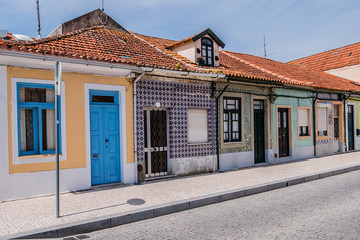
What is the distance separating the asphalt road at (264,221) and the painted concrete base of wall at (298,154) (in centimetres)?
557

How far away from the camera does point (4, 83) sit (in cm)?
657

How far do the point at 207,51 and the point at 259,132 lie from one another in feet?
13.7

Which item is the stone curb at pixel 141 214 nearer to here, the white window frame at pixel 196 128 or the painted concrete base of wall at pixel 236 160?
the painted concrete base of wall at pixel 236 160

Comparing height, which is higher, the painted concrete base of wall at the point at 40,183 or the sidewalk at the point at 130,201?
the painted concrete base of wall at the point at 40,183

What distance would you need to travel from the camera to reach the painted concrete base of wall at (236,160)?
10698 mm

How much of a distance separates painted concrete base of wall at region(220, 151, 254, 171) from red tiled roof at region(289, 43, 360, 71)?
14075 millimetres

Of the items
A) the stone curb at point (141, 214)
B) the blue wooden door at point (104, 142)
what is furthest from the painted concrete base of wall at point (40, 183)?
the stone curb at point (141, 214)

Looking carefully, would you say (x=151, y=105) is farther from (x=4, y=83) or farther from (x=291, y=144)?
(x=291, y=144)

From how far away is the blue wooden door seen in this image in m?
7.99

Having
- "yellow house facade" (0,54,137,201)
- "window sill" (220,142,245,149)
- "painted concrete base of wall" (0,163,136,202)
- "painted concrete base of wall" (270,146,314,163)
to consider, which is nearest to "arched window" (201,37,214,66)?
"window sill" (220,142,245,149)

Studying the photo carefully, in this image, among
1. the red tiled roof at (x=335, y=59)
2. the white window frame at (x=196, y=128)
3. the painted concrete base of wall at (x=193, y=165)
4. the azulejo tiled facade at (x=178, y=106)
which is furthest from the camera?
the red tiled roof at (x=335, y=59)

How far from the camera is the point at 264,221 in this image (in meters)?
5.14

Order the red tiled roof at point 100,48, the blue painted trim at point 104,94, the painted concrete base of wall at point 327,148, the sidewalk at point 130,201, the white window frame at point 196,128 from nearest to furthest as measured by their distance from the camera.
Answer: the sidewalk at point 130,201
the red tiled roof at point 100,48
the blue painted trim at point 104,94
the white window frame at point 196,128
the painted concrete base of wall at point 327,148

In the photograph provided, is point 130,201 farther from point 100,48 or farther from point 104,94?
point 100,48
